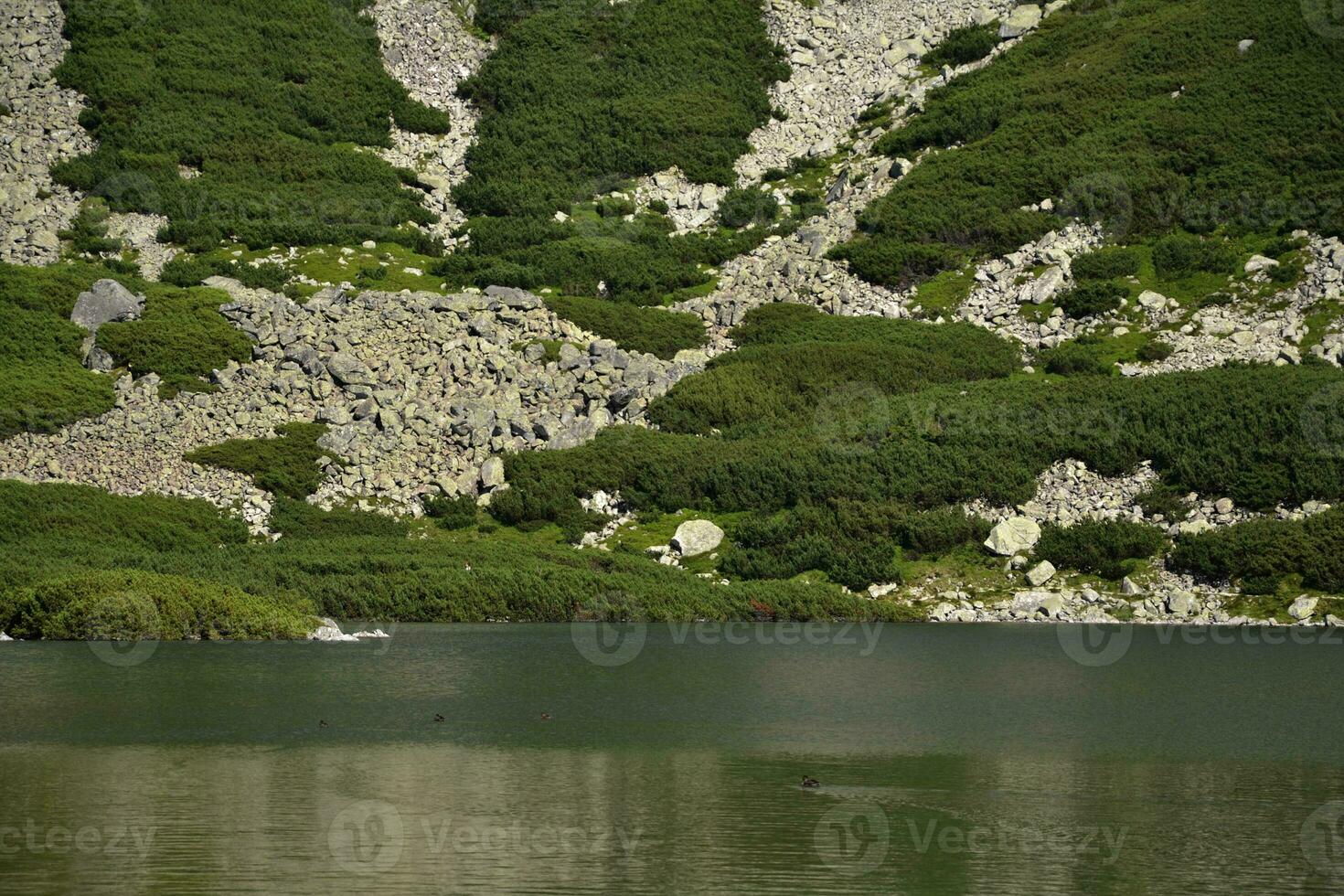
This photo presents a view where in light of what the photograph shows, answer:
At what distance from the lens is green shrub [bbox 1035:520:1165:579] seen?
50594 mm

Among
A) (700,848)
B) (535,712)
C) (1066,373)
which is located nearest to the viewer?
(700,848)

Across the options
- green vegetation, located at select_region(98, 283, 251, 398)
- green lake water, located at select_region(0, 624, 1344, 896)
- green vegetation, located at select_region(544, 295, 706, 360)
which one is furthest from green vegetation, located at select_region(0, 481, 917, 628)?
green vegetation, located at select_region(544, 295, 706, 360)

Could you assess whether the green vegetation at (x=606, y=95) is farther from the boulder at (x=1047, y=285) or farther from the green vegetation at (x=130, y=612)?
the green vegetation at (x=130, y=612)

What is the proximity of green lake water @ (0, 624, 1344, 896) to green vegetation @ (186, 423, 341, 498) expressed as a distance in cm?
1583

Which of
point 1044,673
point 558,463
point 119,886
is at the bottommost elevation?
point 119,886

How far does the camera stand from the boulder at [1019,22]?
9719cm

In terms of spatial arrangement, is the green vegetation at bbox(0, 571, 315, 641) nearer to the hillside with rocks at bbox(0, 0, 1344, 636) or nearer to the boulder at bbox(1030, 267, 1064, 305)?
the hillside with rocks at bbox(0, 0, 1344, 636)

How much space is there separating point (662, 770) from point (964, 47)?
80.3 m

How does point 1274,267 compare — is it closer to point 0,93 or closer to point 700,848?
point 700,848

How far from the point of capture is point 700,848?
18.2 m

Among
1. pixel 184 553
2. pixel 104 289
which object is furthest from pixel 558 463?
pixel 104 289

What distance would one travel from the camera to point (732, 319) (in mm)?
74250

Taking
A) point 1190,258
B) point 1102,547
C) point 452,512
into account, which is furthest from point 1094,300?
point 452,512

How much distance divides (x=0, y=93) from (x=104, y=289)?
2778 centimetres
